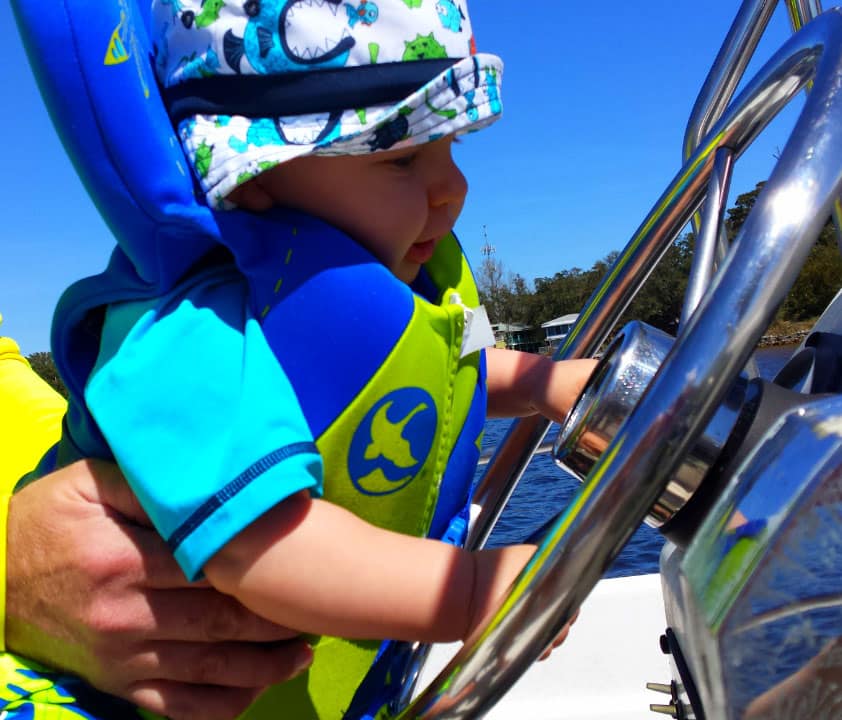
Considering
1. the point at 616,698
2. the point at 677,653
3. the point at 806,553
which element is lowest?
the point at 616,698

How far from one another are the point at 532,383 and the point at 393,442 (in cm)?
45

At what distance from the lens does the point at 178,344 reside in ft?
3.36

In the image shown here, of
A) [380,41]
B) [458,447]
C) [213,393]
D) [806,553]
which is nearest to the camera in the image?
[806,553]

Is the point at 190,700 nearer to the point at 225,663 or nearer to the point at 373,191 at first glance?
the point at 225,663

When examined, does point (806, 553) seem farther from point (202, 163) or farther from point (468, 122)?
point (202, 163)

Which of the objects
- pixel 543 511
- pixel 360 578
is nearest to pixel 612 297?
pixel 360 578

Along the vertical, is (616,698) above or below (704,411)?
below

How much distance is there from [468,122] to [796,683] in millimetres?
773

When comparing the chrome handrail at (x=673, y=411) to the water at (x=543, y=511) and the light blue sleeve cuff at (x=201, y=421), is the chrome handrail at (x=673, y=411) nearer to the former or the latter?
the light blue sleeve cuff at (x=201, y=421)

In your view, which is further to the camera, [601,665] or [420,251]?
[601,665]

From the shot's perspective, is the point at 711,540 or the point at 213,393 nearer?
the point at 711,540

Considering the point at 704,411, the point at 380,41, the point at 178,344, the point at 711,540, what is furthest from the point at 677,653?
the point at 380,41

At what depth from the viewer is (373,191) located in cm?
115

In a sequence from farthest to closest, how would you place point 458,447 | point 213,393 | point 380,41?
point 458,447, point 380,41, point 213,393
